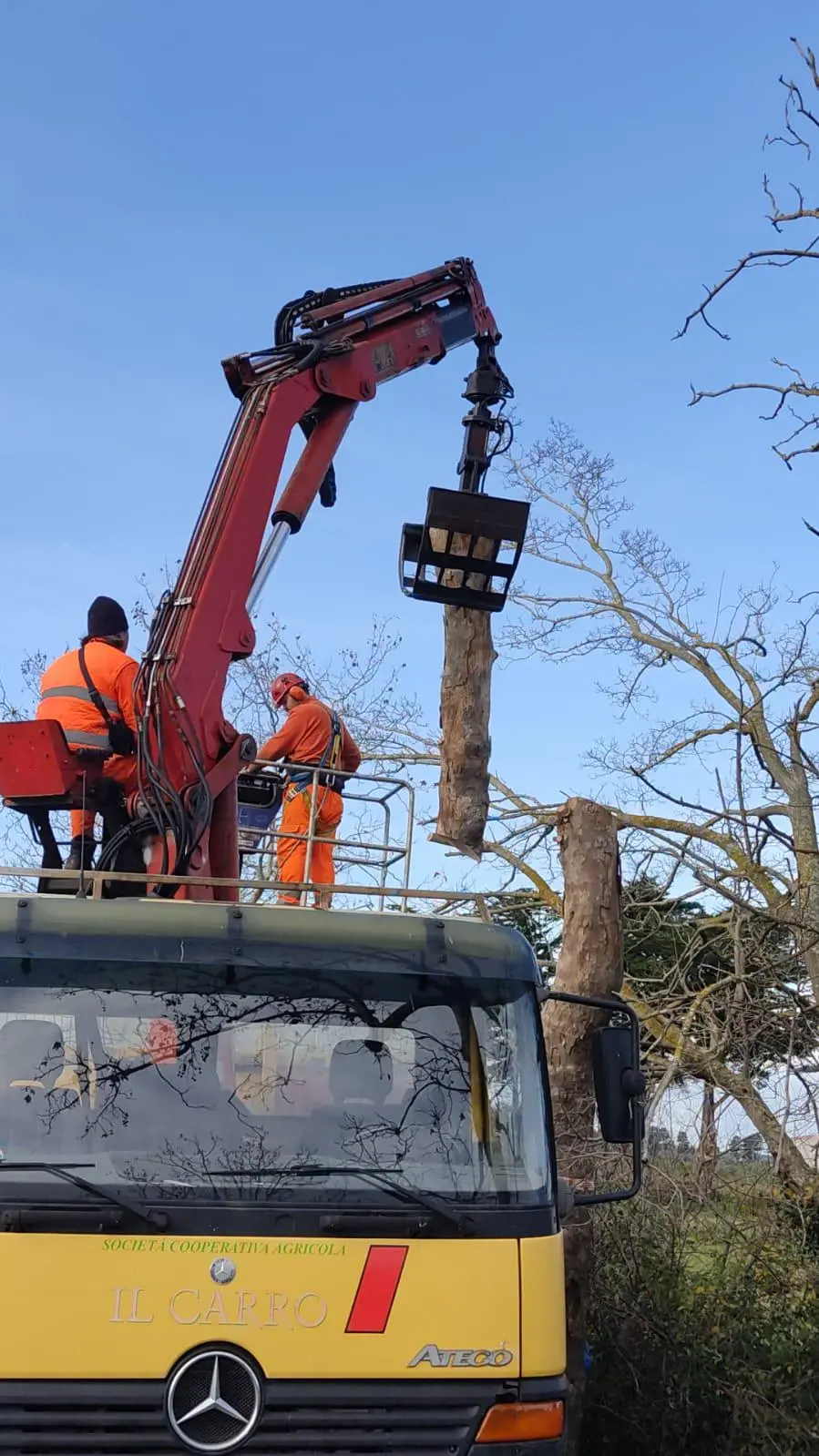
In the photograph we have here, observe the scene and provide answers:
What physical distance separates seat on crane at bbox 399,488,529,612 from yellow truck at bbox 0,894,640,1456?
2566 mm

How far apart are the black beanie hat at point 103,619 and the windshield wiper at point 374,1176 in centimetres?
273

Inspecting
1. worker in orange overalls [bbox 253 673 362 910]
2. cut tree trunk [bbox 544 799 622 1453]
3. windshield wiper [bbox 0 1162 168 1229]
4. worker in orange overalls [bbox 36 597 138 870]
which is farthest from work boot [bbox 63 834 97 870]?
cut tree trunk [bbox 544 799 622 1453]

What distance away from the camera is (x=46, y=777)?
5469 millimetres

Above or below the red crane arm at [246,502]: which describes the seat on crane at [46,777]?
below

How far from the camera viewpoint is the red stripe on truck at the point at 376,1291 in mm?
3918

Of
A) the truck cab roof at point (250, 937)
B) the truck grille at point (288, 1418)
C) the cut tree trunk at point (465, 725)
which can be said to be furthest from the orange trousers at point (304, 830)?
the truck grille at point (288, 1418)

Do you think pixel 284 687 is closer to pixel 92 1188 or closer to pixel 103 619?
pixel 103 619

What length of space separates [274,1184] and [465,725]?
3.21 m

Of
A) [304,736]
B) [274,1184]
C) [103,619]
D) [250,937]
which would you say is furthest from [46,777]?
[274,1184]

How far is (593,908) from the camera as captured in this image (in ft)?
24.7

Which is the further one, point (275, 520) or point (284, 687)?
point (284, 687)

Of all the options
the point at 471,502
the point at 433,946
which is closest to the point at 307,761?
the point at 471,502

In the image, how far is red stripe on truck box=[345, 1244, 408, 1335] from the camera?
3918 mm

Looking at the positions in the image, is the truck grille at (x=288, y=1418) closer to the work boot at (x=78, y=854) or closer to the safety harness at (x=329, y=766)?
the work boot at (x=78, y=854)
